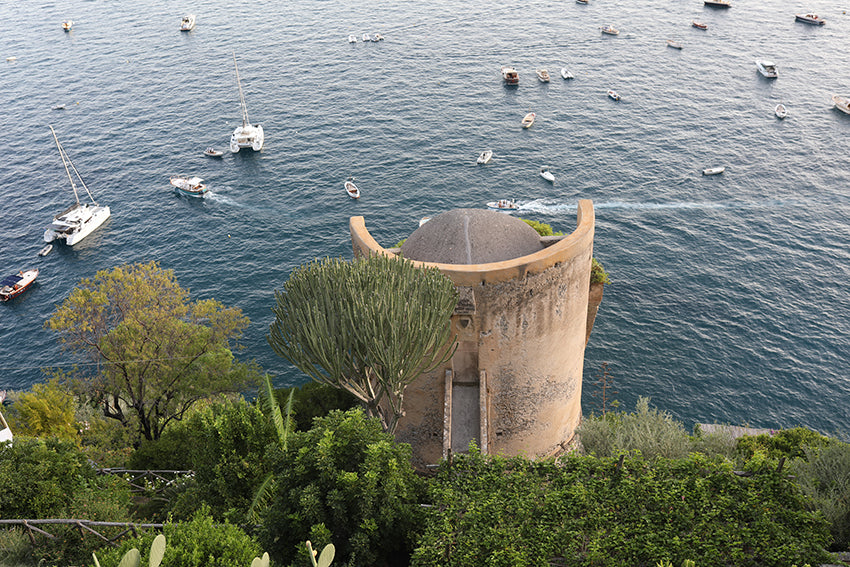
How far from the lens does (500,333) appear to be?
21.2 meters

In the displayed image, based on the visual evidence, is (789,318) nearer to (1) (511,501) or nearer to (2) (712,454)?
(2) (712,454)

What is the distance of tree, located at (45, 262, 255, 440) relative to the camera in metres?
36.8

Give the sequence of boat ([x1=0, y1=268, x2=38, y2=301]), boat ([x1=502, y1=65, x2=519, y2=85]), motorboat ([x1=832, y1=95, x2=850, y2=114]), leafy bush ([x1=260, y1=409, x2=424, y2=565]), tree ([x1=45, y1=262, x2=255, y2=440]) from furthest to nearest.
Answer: boat ([x1=502, y1=65, x2=519, y2=85]) < motorboat ([x1=832, y1=95, x2=850, y2=114]) < boat ([x1=0, y1=268, x2=38, y2=301]) < tree ([x1=45, y1=262, x2=255, y2=440]) < leafy bush ([x1=260, y1=409, x2=424, y2=565])

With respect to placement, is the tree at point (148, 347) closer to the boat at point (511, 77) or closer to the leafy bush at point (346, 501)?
the leafy bush at point (346, 501)

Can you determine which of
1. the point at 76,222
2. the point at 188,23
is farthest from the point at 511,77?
the point at 188,23

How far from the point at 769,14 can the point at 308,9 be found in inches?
3341

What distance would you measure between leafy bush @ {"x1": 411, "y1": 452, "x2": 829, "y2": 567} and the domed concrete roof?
25.3 feet

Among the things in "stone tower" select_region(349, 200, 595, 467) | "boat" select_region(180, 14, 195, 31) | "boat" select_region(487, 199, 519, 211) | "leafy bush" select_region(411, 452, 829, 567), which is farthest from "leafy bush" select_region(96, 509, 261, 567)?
"boat" select_region(180, 14, 195, 31)

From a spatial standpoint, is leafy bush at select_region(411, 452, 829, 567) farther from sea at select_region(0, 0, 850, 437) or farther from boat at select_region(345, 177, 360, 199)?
boat at select_region(345, 177, 360, 199)

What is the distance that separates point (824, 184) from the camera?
236ft

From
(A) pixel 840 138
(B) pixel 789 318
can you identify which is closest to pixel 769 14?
(A) pixel 840 138

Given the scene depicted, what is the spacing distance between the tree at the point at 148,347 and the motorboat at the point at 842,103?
82.8 metres

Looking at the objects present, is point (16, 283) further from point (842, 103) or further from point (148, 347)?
point (842, 103)

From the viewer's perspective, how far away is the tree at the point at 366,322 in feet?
59.7
